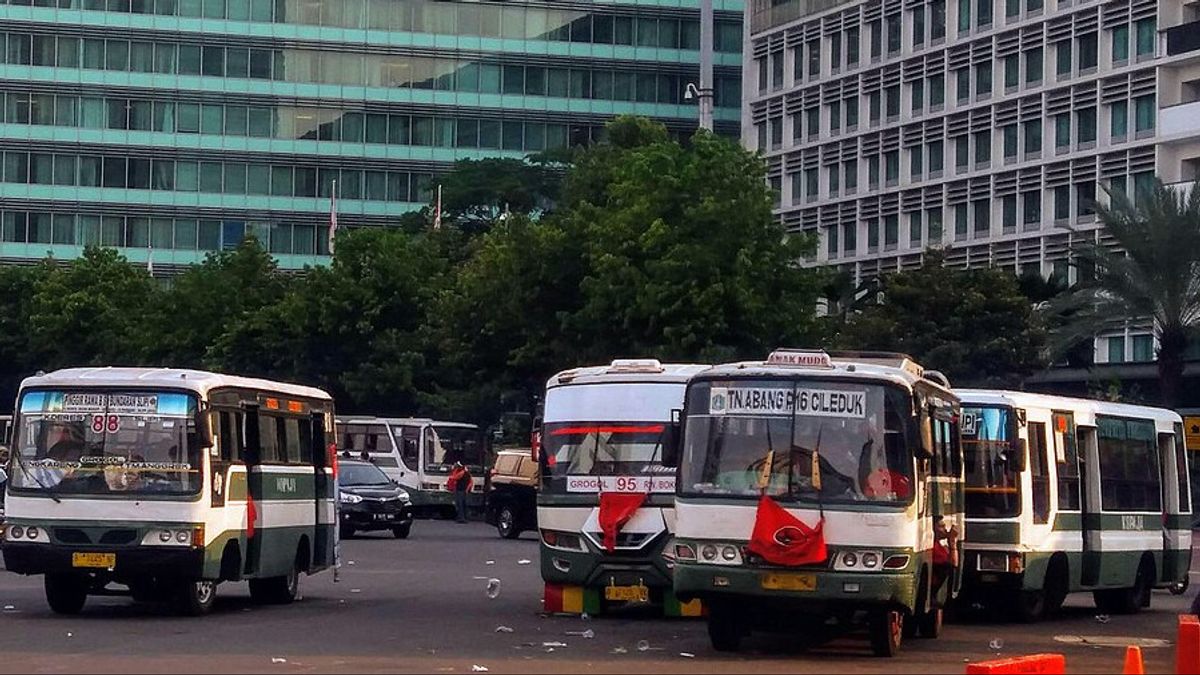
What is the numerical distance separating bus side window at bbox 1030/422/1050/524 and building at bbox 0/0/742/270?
7392 cm

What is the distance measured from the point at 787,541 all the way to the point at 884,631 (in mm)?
1526

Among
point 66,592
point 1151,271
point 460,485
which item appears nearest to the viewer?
point 66,592

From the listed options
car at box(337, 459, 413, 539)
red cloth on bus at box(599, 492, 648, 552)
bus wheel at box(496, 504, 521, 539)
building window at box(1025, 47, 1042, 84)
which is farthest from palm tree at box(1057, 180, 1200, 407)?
red cloth on bus at box(599, 492, 648, 552)

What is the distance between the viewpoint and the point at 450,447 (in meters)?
58.9

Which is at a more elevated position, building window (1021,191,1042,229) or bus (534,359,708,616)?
building window (1021,191,1042,229)

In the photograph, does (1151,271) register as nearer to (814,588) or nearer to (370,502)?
(370,502)

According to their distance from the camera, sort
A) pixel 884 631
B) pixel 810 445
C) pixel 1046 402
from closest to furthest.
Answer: pixel 810 445, pixel 884 631, pixel 1046 402

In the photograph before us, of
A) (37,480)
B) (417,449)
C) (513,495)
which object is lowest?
(513,495)

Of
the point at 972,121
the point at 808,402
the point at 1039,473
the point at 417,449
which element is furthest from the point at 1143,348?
the point at 808,402

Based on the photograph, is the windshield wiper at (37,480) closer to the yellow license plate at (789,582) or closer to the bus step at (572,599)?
the bus step at (572,599)

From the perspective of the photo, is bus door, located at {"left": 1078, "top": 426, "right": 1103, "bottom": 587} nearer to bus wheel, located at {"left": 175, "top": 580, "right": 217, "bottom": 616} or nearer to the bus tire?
the bus tire

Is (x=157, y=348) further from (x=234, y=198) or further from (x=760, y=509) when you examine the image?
(x=760, y=509)

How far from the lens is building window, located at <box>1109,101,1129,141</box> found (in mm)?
67562

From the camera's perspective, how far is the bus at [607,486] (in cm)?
2230
